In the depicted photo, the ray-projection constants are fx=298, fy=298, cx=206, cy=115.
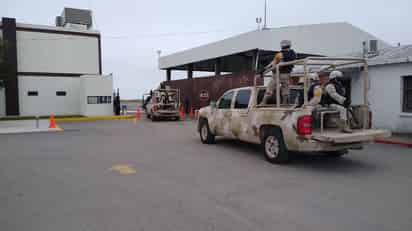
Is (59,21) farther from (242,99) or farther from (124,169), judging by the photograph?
(124,169)

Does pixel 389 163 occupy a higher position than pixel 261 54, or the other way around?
pixel 261 54

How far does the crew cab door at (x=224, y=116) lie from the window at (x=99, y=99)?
15.8 m

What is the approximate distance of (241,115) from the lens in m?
8.23

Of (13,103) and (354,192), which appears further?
(13,103)

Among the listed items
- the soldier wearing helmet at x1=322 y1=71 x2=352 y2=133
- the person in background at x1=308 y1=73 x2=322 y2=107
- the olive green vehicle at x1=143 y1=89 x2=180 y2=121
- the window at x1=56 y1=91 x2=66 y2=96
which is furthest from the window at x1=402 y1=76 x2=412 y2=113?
the window at x1=56 y1=91 x2=66 y2=96

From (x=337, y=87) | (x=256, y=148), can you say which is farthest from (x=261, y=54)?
(x=337, y=87)

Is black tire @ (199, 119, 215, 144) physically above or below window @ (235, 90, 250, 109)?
below

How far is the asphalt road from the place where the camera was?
3.80 m

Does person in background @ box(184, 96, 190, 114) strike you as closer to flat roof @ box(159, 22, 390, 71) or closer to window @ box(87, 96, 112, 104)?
flat roof @ box(159, 22, 390, 71)

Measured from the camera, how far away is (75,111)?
25438 mm

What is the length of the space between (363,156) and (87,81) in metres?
20.1

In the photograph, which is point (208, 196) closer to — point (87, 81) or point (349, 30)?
point (87, 81)

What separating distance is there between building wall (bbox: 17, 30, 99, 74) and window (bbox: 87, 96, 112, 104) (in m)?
3.88

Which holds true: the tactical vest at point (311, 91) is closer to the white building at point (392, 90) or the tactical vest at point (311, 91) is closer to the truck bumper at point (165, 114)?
the white building at point (392, 90)
